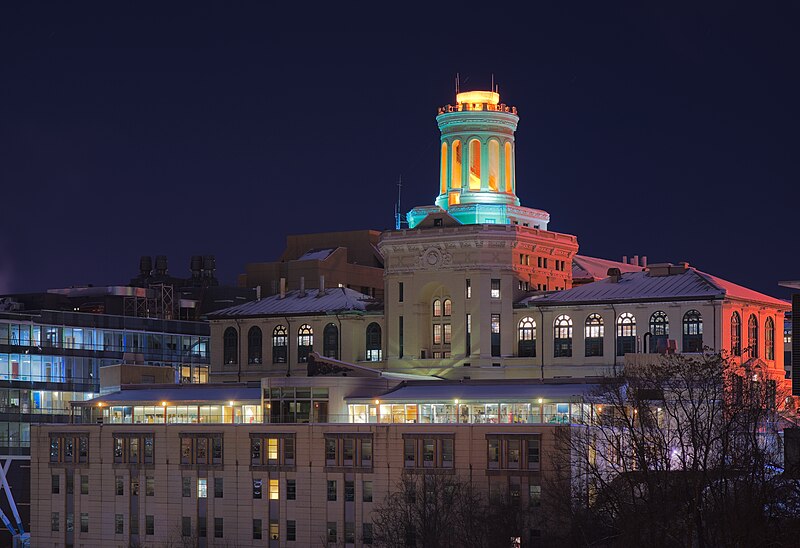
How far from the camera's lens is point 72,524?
15000 cm

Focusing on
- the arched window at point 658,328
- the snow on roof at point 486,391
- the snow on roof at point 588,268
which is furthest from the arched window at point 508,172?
the snow on roof at point 486,391

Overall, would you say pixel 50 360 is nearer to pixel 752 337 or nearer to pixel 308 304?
pixel 308 304

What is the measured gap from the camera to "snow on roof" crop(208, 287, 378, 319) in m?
182

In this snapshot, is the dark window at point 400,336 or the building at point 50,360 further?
the dark window at point 400,336

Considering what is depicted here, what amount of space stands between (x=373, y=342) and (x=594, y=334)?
2353 cm

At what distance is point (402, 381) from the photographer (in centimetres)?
15412

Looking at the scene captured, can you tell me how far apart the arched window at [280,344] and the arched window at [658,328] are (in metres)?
37.6

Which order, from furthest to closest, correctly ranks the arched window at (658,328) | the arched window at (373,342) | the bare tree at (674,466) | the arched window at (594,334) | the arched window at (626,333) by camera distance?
the arched window at (373,342)
the arched window at (594,334)
the arched window at (626,333)
the arched window at (658,328)
the bare tree at (674,466)

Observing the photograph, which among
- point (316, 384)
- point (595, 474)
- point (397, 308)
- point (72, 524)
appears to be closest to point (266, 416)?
point (316, 384)

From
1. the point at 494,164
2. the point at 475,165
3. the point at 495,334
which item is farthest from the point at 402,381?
the point at 494,164

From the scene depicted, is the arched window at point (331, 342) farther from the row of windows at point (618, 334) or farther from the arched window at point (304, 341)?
the row of windows at point (618, 334)

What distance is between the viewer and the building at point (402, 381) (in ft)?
462

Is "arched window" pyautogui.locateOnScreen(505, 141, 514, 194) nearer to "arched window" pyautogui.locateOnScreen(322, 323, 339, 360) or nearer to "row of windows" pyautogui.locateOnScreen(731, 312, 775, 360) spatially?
"arched window" pyautogui.locateOnScreen(322, 323, 339, 360)

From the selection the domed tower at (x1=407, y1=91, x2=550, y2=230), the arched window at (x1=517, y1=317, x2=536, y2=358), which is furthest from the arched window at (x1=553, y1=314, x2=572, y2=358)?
the domed tower at (x1=407, y1=91, x2=550, y2=230)
